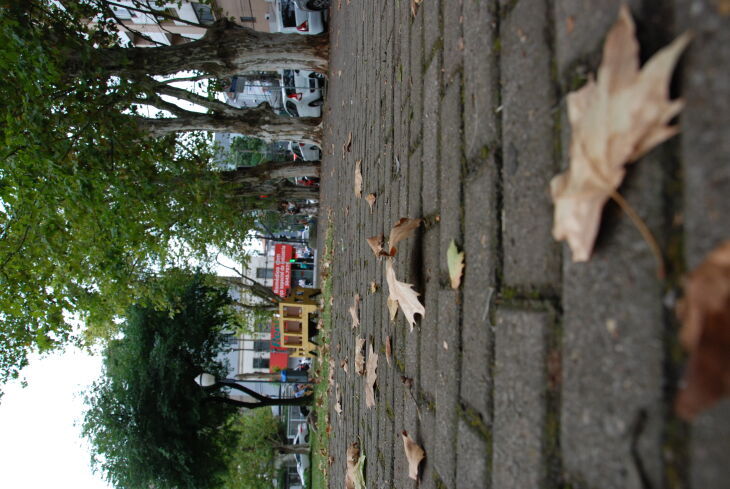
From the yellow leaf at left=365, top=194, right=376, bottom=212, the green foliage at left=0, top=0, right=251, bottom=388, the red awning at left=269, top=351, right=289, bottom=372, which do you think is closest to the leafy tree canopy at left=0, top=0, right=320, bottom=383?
the green foliage at left=0, top=0, right=251, bottom=388

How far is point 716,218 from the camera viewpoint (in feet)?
2.36

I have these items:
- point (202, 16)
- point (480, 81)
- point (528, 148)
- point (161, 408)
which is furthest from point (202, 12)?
point (528, 148)

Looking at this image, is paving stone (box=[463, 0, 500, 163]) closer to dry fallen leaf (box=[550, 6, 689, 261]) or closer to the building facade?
dry fallen leaf (box=[550, 6, 689, 261])

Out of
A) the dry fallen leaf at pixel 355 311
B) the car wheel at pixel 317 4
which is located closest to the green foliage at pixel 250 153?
the car wheel at pixel 317 4

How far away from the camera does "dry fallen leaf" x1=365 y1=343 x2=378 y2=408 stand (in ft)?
9.78

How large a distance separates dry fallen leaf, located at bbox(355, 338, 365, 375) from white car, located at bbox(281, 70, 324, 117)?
10.8 m

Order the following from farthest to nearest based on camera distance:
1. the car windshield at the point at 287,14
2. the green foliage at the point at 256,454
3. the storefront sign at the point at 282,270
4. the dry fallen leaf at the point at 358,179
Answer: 1. the green foliage at the point at 256,454
2. the storefront sign at the point at 282,270
3. the car windshield at the point at 287,14
4. the dry fallen leaf at the point at 358,179

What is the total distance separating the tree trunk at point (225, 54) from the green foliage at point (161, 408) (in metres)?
6.60

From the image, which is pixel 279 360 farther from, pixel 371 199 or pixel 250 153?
pixel 371 199

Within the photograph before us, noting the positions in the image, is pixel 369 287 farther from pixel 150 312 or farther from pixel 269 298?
pixel 269 298

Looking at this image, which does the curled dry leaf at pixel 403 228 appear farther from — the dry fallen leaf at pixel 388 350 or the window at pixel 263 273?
the window at pixel 263 273

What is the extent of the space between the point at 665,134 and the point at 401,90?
203 cm

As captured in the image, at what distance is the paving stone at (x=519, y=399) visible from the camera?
43.4 inches

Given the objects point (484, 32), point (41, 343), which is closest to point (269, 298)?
point (41, 343)
